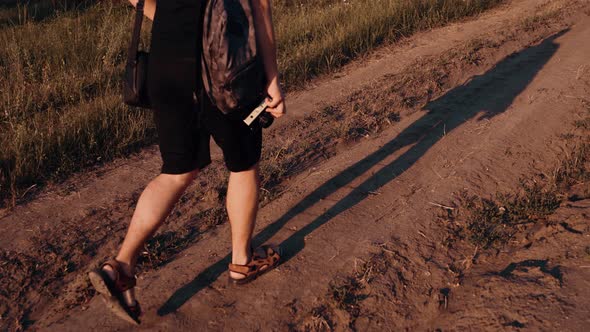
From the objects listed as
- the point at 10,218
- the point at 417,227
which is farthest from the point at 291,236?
the point at 10,218

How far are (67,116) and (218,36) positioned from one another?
8.77 feet

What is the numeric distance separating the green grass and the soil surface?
258mm

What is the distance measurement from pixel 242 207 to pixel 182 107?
Answer: 594 mm

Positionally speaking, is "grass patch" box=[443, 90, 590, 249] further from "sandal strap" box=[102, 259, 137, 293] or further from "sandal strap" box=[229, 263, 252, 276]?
"sandal strap" box=[102, 259, 137, 293]

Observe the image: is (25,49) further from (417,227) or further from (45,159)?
(417,227)

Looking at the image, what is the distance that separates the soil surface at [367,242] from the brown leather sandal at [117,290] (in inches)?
4.9

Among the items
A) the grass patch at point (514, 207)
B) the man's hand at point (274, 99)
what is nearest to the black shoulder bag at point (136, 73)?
the man's hand at point (274, 99)

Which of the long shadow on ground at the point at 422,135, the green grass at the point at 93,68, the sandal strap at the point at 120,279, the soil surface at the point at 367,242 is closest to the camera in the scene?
the sandal strap at the point at 120,279

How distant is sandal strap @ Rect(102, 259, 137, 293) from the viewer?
2.65m

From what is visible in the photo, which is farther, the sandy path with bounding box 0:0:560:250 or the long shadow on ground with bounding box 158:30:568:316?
the sandy path with bounding box 0:0:560:250

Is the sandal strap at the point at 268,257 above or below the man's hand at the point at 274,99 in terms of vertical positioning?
below

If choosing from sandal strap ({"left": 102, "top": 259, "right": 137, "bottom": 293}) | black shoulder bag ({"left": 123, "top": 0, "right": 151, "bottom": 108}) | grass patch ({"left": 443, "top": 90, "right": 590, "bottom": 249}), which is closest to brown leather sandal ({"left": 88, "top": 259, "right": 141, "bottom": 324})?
sandal strap ({"left": 102, "top": 259, "right": 137, "bottom": 293})

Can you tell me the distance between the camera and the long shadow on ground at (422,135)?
10.7 feet

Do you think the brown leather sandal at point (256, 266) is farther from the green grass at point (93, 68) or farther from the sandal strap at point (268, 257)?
the green grass at point (93, 68)
